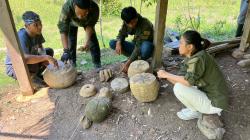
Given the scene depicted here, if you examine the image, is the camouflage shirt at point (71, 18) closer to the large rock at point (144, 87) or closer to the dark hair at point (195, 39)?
the large rock at point (144, 87)

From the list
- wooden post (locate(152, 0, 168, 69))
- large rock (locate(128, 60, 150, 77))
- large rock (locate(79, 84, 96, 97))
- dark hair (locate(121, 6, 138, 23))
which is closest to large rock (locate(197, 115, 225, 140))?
large rock (locate(128, 60, 150, 77))

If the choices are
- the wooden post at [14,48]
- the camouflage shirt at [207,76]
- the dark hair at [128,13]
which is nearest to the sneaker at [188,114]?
the camouflage shirt at [207,76]

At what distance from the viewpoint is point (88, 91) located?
3887mm

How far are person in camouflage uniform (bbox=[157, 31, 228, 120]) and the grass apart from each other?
136 inches

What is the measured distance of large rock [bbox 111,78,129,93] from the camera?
388 cm

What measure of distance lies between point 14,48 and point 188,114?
2316 mm

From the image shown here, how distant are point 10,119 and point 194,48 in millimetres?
2486

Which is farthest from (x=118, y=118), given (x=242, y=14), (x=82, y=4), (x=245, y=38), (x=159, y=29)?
(x=242, y=14)

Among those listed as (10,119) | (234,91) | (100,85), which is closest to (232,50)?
(234,91)

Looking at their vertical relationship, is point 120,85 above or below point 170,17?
above

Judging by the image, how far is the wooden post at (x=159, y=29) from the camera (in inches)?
149

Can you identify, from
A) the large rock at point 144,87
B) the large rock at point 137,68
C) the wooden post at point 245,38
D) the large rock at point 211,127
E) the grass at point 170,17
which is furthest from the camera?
the grass at point 170,17

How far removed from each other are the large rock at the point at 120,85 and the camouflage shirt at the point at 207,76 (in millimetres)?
976

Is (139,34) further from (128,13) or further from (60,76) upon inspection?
(60,76)
